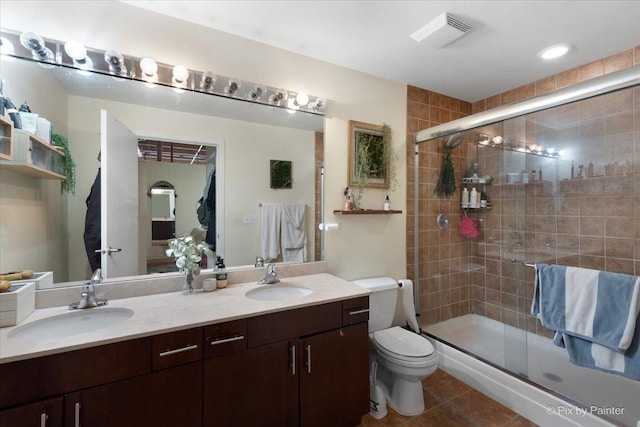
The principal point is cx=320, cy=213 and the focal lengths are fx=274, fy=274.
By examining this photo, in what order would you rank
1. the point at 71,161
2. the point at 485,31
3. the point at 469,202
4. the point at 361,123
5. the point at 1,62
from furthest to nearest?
1. the point at 469,202
2. the point at 361,123
3. the point at 485,31
4. the point at 71,161
5. the point at 1,62

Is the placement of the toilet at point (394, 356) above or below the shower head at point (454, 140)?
below

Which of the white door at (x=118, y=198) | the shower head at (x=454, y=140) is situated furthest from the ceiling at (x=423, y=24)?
the white door at (x=118, y=198)

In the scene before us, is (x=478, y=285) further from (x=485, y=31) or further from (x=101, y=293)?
(x=101, y=293)

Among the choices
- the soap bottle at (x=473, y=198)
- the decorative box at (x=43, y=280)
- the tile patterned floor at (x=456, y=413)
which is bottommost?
the tile patterned floor at (x=456, y=413)

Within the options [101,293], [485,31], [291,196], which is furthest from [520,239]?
[101,293]

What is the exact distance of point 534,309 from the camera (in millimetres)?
1898

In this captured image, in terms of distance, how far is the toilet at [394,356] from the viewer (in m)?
1.79

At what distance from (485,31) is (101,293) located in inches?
110

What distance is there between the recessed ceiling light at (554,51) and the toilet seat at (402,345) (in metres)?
2.27

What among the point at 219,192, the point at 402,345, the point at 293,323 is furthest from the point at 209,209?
the point at 402,345

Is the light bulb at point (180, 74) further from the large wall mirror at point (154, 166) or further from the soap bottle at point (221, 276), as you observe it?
the soap bottle at point (221, 276)

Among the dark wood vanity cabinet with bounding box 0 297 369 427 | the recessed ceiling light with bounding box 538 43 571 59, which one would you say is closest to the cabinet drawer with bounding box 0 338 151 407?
the dark wood vanity cabinet with bounding box 0 297 369 427

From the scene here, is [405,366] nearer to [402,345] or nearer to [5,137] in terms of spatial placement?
[402,345]

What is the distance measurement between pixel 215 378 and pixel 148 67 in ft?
5.63
